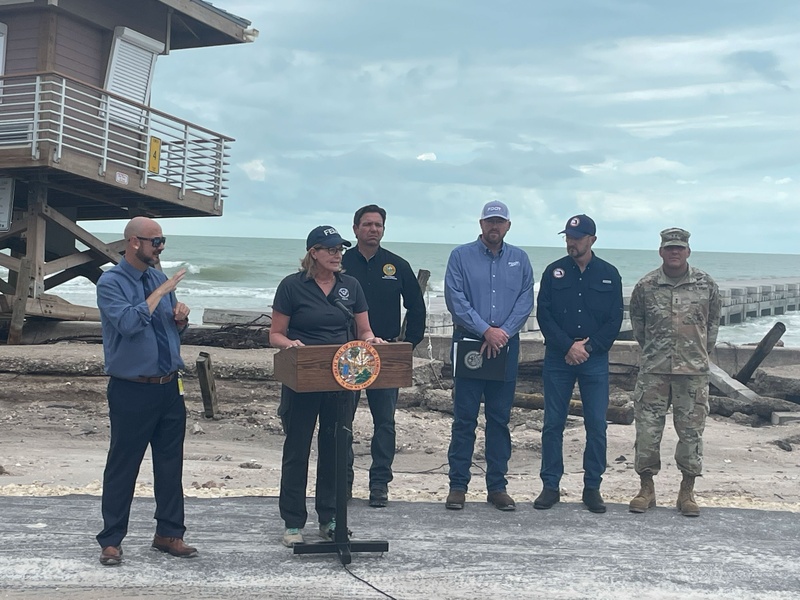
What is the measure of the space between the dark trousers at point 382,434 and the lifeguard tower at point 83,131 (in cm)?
920

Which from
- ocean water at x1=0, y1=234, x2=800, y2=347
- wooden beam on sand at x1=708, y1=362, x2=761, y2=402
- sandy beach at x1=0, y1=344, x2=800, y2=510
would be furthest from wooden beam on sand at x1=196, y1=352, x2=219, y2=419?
ocean water at x1=0, y1=234, x2=800, y2=347

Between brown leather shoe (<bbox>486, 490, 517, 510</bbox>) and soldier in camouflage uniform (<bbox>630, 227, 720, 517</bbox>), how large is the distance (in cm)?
83

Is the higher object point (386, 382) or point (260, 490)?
point (386, 382)

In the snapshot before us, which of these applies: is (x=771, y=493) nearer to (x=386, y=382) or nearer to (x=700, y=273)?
(x=700, y=273)

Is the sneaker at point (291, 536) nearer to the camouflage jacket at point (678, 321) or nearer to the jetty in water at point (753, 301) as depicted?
the camouflage jacket at point (678, 321)

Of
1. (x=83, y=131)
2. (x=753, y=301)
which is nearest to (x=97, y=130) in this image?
(x=83, y=131)

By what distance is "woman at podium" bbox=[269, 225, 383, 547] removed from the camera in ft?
17.5

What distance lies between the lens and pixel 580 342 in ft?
21.0

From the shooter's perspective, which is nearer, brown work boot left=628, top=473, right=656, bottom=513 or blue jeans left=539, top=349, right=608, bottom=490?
brown work boot left=628, top=473, right=656, bottom=513

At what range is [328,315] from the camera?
5375 mm

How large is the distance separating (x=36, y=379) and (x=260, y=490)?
6332 millimetres

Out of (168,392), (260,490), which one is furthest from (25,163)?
(168,392)

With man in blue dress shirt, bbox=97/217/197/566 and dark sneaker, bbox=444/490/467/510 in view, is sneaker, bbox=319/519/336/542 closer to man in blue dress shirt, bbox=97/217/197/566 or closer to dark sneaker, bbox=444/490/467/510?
man in blue dress shirt, bbox=97/217/197/566

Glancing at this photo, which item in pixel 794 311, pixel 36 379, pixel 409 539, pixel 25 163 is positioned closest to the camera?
pixel 409 539
